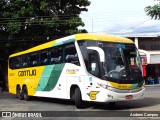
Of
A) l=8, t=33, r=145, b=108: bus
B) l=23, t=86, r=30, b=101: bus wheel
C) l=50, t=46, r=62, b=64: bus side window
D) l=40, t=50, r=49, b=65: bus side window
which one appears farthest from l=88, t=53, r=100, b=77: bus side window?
l=23, t=86, r=30, b=101: bus wheel

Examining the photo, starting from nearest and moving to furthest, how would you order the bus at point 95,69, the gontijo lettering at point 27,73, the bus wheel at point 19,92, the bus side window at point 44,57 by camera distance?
the bus at point 95,69
the bus side window at point 44,57
the gontijo lettering at point 27,73
the bus wheel at point 19,92

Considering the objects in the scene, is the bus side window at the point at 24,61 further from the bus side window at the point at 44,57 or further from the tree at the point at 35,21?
the tree at the point at 35,21

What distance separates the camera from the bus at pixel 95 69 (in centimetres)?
1421

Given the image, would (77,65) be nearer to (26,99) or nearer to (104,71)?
(104,71)

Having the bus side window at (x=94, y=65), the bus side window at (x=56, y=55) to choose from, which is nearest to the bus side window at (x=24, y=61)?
the bus side window at (x=56, y=55)

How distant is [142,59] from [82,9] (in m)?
18.2

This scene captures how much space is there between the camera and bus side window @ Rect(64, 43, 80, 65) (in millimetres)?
15770

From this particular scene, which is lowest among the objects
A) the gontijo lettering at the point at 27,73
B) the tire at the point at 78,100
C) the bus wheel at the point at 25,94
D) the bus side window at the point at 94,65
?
the bus wheel at the point at 25,94

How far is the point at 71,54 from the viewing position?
53.1 ft

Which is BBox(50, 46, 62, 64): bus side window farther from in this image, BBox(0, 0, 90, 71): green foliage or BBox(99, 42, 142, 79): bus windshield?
BBox(0, 0, 90, 71): green foliage

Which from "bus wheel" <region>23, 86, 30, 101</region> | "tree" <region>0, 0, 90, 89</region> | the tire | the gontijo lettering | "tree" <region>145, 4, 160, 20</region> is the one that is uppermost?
"tree" <region>0, 0, 90, 89</region>

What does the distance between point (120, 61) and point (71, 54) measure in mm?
2640

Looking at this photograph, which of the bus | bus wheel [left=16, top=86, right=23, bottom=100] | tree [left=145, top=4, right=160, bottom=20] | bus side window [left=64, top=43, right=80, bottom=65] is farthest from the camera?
bus wheel [left=16, top=86, right=23, bottom=100]

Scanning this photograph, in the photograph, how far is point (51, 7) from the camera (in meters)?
31.6
